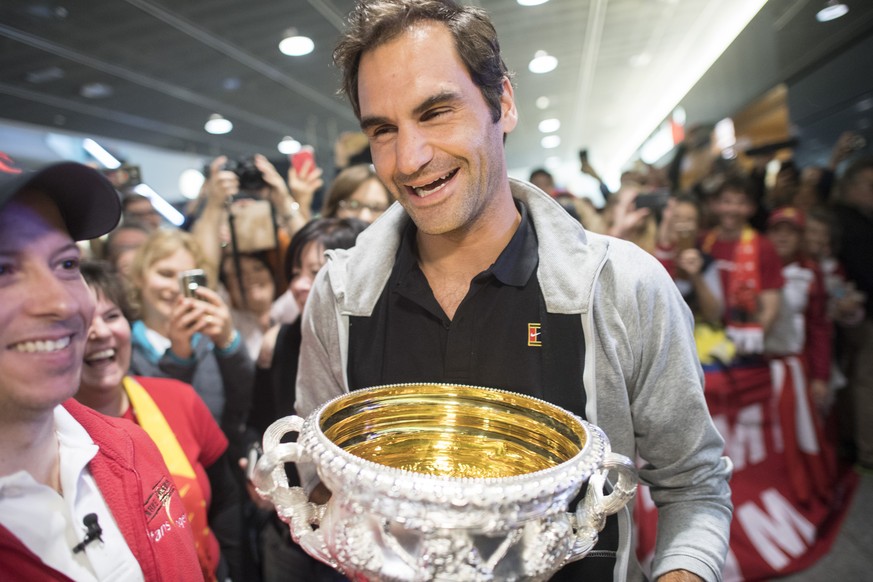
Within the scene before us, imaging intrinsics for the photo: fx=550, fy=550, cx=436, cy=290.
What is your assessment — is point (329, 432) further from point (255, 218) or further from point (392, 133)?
point (255, 218)

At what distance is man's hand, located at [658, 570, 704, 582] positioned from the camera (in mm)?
761

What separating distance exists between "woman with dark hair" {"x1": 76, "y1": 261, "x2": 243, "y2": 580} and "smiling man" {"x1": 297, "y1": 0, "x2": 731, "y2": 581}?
0.46m

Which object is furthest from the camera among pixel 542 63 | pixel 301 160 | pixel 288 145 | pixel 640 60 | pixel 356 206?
pixel 288 145

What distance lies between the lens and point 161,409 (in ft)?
4.16

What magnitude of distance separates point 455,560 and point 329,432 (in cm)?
25

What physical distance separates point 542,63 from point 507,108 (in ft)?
14.3

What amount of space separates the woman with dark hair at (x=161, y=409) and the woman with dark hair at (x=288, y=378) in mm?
136

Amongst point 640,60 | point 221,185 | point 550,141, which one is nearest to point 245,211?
point 221,185

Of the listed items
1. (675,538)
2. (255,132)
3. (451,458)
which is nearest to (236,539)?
(451,458)

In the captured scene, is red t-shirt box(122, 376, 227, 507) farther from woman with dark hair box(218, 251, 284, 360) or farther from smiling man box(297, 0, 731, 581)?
woman with dark hair box(218, 251, 284, 360)

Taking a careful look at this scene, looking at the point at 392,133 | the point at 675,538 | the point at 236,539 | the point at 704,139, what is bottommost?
the point at 236,539

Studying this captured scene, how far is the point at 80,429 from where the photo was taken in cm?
74

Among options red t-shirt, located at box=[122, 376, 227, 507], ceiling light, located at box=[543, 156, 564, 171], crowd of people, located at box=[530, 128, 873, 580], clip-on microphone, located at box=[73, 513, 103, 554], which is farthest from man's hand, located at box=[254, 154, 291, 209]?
ceiling light, located at box=[543, 156, 564, 171]

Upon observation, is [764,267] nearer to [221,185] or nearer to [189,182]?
[221,185]
